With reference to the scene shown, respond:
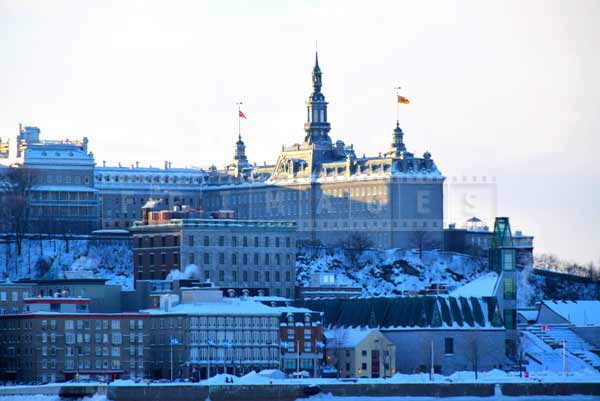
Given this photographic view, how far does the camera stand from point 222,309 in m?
191

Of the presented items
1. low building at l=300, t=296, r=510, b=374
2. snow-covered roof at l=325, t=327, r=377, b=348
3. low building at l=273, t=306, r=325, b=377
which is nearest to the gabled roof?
low building at l=300, t=296, r=510, b=374

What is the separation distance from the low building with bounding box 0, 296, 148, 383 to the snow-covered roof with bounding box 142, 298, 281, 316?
2786mm

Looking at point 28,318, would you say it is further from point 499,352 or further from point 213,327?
point 499,352

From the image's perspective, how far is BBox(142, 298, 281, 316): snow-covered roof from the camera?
19000cm

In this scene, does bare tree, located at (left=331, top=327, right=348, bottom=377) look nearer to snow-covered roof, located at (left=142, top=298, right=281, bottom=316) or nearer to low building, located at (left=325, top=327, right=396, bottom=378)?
low building, located at (left=325, top=327, right=396, bottom=378)

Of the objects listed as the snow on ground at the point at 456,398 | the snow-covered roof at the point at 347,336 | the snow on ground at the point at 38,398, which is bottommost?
the snow on ground at the point at 456,398

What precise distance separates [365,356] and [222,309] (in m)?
10.5

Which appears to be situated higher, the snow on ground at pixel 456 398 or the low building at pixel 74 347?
the low building at pixel 74 347

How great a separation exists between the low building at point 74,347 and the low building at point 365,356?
1387 cm

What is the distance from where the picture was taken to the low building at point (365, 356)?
629 feet

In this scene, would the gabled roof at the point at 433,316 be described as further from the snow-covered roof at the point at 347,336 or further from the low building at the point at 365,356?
the low building at the point at 365,356

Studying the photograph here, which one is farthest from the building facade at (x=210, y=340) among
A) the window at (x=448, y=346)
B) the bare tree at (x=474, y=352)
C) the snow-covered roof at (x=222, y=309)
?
the bare tree at (x=474, y=352)

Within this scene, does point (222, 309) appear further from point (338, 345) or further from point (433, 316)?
point (433, 316)

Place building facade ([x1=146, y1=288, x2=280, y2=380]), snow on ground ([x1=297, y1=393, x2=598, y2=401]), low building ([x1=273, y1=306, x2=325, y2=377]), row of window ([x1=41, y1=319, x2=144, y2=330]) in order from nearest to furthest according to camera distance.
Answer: snow on ground ([x1=297, y1=393, x2=598, y2=401])
row of window ([x1=41, y1=319, x2=144, y2=330])
building facade ([x1=146, y1=288, x2=280, y2=380])
low building ([x1=273, y1=306, x2=325, y2=377])
